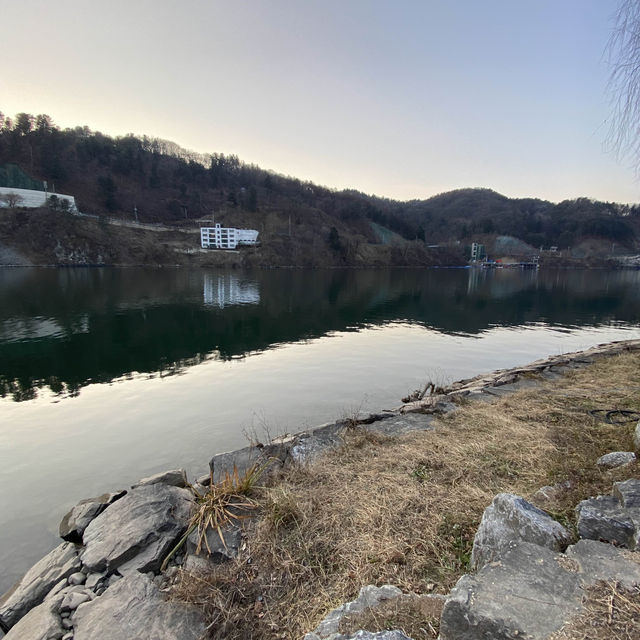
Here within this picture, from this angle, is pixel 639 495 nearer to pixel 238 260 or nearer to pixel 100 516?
pixel 100 516

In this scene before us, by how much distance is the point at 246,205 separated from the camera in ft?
468

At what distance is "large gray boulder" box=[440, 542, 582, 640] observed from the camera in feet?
7.30

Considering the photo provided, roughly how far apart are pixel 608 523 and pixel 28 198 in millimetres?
134630

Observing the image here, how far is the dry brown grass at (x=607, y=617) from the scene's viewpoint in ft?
6.77

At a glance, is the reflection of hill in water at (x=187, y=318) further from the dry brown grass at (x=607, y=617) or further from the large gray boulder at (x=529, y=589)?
the dry brown grass at (x=607, y=617)

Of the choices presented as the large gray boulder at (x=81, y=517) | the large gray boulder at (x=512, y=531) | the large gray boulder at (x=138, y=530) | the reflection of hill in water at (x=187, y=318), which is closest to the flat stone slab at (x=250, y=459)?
the large gray boulder at (x=138, y=530)

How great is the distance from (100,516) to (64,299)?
40.0 meters

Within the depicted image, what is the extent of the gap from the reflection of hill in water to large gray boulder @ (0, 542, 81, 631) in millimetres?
10890

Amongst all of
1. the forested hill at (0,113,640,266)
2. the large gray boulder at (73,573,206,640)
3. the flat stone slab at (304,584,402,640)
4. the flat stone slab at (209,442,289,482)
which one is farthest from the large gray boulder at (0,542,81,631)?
the forested hill at (0,113,640,266)

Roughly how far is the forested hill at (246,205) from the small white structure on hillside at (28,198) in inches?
241

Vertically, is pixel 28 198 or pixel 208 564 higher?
pixel 28 198

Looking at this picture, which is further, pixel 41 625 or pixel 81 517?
pixel 81 517

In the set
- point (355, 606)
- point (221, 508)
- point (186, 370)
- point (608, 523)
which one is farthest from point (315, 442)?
point (186, 370)

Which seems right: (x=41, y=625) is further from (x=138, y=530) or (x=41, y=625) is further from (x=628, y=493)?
(x=628, y=493)
